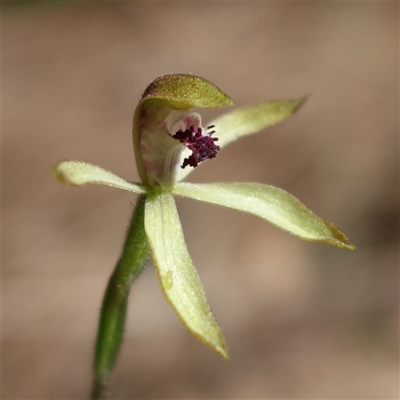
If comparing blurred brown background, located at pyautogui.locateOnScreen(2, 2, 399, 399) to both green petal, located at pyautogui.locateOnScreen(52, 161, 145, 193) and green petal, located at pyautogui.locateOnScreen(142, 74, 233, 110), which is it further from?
green petal, located at pyautogui.locateOnScreen(142, 74, 233, 110)

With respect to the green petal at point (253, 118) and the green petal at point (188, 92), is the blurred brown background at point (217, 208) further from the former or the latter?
the green petal at point (188, 92)

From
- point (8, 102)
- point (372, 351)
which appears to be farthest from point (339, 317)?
point (8, 102)

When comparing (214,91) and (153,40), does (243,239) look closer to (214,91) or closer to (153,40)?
(153,40)

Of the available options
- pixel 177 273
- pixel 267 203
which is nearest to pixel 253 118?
pixel 267 203

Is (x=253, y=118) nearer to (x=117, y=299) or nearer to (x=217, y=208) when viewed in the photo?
(x=117, y=299)

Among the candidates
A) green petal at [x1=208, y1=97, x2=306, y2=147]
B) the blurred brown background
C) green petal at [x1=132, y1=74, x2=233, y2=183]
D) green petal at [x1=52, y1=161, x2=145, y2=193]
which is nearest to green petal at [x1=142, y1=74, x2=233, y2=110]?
green petal at [x1=132, y1=74, x2=233, y2=183]

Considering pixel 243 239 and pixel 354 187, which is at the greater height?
pixel 354 187


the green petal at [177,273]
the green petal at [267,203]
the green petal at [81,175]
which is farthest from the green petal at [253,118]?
the green petal at [81,175]
